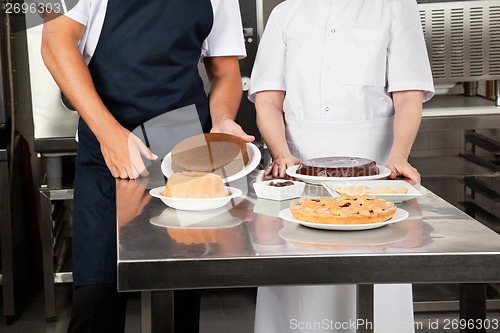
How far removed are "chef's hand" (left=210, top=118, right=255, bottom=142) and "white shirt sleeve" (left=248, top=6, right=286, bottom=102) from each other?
357mm

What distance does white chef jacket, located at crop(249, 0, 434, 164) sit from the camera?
2443 millimetres

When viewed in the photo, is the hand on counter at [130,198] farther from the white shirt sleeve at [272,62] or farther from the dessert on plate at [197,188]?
the white shirt sleeve at [272,62]

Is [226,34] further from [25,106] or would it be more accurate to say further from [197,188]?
[25,106]

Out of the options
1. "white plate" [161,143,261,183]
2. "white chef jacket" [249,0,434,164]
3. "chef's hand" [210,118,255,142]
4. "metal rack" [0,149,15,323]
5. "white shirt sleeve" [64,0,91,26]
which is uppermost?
"white shirt sleeve" [64,0,91,26]

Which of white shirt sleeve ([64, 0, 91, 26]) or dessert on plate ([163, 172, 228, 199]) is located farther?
white shirt sleeve ([64, 0, 91, 26])

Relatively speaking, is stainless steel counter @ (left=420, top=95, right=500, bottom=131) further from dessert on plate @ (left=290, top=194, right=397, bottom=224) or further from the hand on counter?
dessert on plate @ (left=290, top=194, right=397, bottom=224)

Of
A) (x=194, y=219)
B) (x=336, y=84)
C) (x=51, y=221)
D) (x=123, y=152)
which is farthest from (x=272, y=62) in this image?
(x=51, y=221)

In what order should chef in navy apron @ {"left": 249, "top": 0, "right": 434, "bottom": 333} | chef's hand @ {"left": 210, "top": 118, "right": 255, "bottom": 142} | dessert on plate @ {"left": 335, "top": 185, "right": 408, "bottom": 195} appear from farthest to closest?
chef in navy apron @ {"left": 249, "top": 0, "right": 434, "bottom": 333}, chef's hand @ {"left": 210, "top": 118, "right": 255, "bottom": 142}, dessert on plate @ {"left": 335, "top": 185, "right": 408, "bottom": 195}

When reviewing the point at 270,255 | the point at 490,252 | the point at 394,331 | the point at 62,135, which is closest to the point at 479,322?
the point at 394,331

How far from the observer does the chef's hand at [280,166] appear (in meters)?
2.10

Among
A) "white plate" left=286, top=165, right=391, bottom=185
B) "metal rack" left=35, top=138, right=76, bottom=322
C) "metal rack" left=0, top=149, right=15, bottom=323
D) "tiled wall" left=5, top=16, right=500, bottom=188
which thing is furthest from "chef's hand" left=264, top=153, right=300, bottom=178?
"tiled wall" left=5, top=16, right=500, bottom=188

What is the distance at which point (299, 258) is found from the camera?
1346mm

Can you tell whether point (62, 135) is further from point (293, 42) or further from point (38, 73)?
point (293, 42)

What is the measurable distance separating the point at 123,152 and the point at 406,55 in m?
0.95
